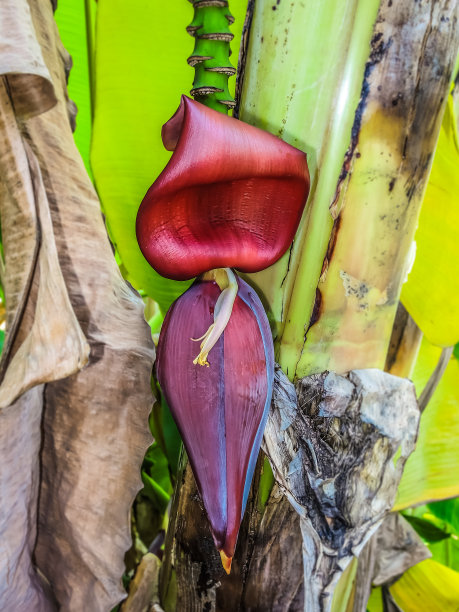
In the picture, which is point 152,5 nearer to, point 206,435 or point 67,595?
point 206,435

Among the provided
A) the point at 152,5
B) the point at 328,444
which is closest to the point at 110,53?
the point at 152,5

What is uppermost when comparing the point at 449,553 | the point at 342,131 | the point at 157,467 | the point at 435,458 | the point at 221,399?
the point at 342,131

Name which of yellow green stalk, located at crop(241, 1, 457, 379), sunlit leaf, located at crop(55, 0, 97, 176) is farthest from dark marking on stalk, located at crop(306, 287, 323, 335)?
sunlit leaf, located at crop(55, 0, 97, 176)

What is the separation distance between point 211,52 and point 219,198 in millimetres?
59

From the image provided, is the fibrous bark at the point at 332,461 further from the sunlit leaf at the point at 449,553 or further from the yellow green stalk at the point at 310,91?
the sunlit leaf at the point at 449,553

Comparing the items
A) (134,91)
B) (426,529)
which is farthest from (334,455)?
(426,529)

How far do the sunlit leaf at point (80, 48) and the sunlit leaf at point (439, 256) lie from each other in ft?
0.84

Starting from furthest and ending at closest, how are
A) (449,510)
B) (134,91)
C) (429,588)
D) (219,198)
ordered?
(449,510)
(429,588)
(134,91)
(219,198)

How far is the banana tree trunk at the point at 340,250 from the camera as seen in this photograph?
21 cm

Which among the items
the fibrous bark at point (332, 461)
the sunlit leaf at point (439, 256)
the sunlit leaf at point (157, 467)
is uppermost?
the sunlit leaf at point (439, 256)

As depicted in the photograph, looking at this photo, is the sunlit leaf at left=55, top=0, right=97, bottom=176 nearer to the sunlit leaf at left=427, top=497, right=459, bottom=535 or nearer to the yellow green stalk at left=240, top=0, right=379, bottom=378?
the yellow green stalk at left=240, top=0, right=379, bottom=378

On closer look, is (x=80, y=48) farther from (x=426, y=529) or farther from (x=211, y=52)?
(x=426, y=529)

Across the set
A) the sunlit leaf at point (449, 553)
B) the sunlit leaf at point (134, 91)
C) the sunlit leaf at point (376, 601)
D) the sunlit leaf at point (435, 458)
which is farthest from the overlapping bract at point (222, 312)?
the sunlit leaf at point (449, 553)

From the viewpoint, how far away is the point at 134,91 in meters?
0.29
